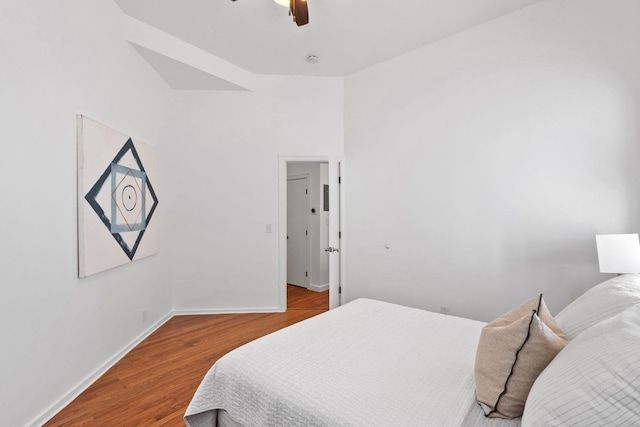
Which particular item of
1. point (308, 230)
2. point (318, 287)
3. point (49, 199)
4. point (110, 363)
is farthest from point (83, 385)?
point (308, 230)

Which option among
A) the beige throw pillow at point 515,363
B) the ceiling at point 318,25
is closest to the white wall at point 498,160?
the ceiling at point 318,25

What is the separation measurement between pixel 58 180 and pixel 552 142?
3.62 metres

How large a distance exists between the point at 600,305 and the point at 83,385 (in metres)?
3.10

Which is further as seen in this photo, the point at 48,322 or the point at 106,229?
the point at 106,229

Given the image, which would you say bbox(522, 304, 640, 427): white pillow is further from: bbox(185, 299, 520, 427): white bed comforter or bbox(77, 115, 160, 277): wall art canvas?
bbox(77, 115, 160, 277): wall art canvas

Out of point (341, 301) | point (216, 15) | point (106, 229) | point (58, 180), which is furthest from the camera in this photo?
point (341, 301)

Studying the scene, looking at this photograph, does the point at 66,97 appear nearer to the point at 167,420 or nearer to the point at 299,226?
the point at 167,420

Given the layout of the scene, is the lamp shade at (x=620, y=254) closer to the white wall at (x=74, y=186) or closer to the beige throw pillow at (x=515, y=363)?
the beige throw pillow at (x=515, y=363)

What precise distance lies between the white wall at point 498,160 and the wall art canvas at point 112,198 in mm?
2225

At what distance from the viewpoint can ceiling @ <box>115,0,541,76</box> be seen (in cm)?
262

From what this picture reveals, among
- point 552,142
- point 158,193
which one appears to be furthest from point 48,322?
point 552,142

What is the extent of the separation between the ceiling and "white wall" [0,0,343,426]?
17.1 inches

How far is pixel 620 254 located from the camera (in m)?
1.94

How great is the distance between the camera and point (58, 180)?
6.61 feet
